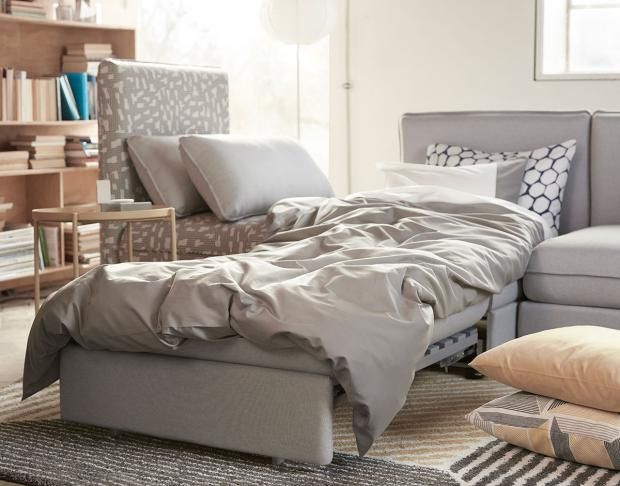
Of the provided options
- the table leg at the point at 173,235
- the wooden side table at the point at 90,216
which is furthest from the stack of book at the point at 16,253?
the table leg at the point at 173,235

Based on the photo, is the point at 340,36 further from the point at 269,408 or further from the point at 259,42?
the point at 269,408

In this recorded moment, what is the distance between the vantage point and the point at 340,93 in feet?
22.7

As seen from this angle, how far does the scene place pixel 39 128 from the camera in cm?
599

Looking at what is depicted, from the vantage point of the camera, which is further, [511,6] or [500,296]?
[511,6]

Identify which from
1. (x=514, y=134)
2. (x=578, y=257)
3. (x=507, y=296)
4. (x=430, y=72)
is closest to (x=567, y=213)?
(x=514, y=134)

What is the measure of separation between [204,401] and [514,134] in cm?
255

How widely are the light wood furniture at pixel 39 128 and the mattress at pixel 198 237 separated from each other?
1189mm

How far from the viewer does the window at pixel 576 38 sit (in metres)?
6.05

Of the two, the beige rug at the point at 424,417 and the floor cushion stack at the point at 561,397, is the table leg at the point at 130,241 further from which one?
the floor cushion stack at the point at 561,397

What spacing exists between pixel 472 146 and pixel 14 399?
2467 millimetres

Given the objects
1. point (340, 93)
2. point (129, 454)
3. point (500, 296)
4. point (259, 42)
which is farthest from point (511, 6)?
point (129, 454)

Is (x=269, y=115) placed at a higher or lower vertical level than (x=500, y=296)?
higher

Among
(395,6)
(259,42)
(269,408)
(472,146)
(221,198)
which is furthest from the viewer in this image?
(259,42)

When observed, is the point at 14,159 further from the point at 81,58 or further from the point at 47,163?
the point at 81,58
